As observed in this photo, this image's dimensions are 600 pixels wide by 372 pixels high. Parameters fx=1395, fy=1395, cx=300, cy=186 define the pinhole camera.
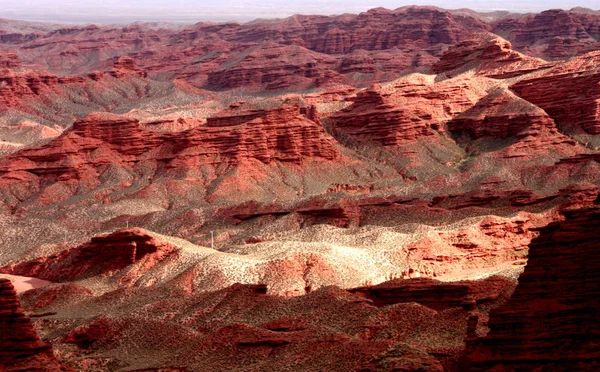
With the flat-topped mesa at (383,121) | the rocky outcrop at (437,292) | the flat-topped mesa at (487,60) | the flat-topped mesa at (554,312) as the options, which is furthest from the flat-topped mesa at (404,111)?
the flat-topped mesa at (554,312)

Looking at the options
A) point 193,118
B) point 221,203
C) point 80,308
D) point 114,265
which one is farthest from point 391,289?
point 193,118

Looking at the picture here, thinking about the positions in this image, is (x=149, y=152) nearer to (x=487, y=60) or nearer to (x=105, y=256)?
(x=105, y=256)

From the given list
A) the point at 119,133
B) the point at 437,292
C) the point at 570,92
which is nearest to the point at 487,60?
the point at 570,92

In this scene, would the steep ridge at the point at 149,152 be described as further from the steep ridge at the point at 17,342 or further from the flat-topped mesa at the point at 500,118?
the steep ridge at the point at 17,342

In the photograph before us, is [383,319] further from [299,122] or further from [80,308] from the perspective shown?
[299,122]

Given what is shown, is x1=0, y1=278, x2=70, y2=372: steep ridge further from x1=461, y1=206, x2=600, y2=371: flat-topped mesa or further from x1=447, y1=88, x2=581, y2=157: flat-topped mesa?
x1=447, y1=88, x2=581, y2=157: flat-topped mesa

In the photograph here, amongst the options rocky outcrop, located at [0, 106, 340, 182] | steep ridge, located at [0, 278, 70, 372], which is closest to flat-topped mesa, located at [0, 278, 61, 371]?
steep ridge, located at [0, 278, 70, 372]

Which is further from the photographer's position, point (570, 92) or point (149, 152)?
point (570, 92)
